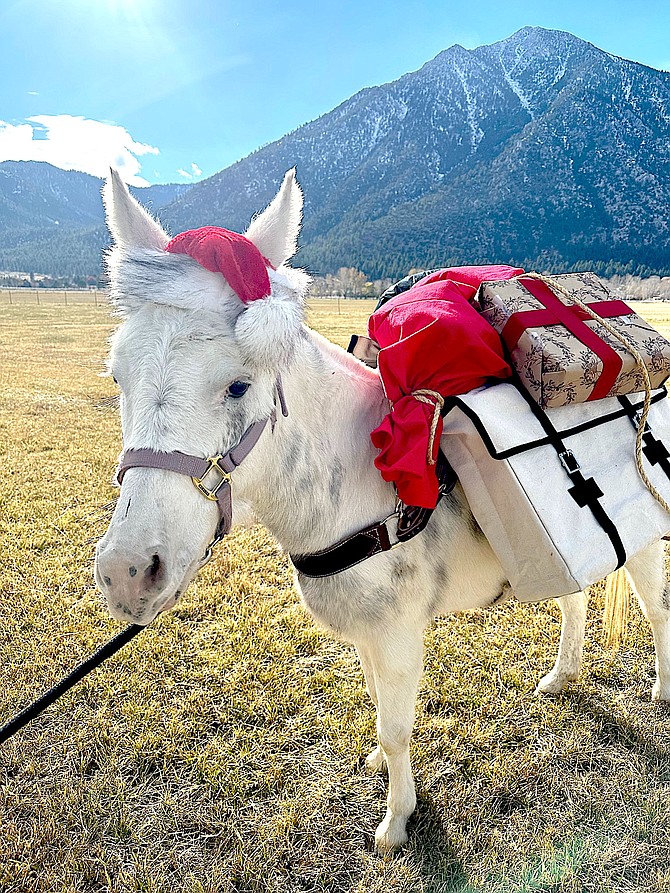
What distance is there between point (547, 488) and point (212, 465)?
1349 millimetres

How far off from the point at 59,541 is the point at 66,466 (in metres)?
2.73

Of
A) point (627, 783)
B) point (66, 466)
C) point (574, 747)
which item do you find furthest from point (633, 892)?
point (66, 466)

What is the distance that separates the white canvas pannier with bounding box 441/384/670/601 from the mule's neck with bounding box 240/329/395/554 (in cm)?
38

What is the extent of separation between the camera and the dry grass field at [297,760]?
2479 mm

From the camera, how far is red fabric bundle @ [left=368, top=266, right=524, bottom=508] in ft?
6.38

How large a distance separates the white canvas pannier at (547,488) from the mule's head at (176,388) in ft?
2.89

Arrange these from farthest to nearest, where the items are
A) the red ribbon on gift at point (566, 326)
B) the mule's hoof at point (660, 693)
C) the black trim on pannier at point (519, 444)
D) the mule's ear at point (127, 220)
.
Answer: the mule's hoof at point (660, 693) < the red ribbon on gift at point (566, 326) < the black trim on pannier at point (519, 444) < the mule's ear at point (127, 220)

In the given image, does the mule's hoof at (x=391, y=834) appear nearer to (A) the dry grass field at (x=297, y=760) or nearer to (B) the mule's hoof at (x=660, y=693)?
(A) the dry grass field at (x=297, y=760)

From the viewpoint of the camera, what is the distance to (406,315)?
2229 millimetres

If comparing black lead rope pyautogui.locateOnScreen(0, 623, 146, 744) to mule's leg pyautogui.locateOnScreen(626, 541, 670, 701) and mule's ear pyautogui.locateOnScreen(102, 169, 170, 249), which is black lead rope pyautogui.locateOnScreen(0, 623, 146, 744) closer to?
mule's ear pyautogui.locateOnScreen(102, 169, 170, 249)

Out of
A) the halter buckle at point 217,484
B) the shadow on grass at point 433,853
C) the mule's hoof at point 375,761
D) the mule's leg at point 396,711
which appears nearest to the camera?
the halter buckle at point 217,484

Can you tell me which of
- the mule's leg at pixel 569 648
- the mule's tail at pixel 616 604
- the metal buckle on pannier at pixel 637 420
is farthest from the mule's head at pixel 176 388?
the mule's tail at pixel 616 604

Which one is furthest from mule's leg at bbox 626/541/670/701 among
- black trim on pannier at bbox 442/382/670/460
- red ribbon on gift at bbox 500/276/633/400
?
red ribbon on gift at bbox 500/276/633/400

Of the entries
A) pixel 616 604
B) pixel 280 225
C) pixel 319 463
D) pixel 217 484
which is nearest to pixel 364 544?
pixel 319 463
